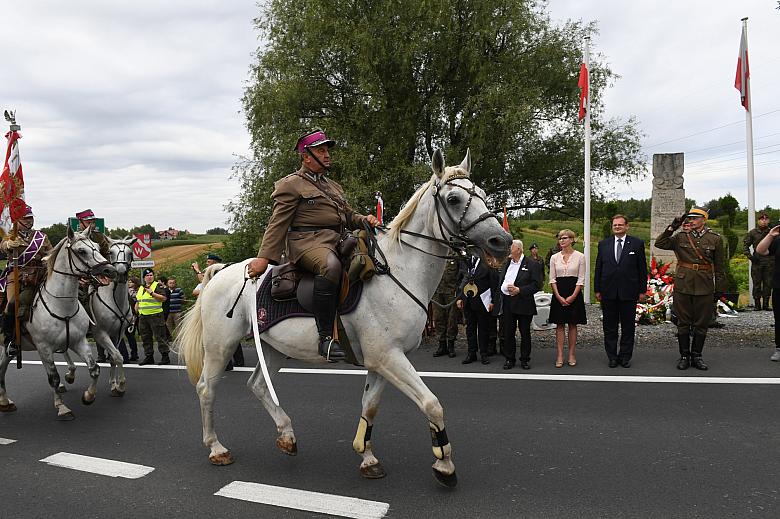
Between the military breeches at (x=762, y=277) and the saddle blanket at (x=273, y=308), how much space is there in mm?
13052

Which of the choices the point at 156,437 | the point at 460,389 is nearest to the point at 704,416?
the point at 460,389

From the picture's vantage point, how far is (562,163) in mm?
20594

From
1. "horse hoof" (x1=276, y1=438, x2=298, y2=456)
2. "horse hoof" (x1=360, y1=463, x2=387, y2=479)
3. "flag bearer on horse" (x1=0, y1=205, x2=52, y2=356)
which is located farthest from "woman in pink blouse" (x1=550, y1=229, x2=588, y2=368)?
"flag bearer on horse" (x1=0, y1=205, x2=52, y2=356)

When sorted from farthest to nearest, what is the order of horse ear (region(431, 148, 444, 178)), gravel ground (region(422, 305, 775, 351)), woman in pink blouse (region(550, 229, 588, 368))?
gravel ground (region(422, 305, 775, 351))
woman in pink blouse (region(550, 229, 588, 368))
horse ear (region(431, 148, 444, 178))

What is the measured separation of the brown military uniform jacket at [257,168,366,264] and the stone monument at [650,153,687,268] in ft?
41.9

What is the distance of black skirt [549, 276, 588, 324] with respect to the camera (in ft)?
28.6

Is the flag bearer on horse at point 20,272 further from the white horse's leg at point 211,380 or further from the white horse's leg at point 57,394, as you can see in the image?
the white horse's leg at point 211,380

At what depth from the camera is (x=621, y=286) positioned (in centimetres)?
844

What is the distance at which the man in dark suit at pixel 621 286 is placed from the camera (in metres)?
8.40

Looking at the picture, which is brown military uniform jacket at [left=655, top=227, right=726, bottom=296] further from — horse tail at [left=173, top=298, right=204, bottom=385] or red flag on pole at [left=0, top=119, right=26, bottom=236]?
red flag on pole at [left=0, top=119, right=26, bottom=236]

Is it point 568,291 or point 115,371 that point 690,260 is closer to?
point 568,291

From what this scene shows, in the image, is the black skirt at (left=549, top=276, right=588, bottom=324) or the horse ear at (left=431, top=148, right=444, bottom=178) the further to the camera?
the black skirt at (left=549, top=276, right=588, bottom=324)

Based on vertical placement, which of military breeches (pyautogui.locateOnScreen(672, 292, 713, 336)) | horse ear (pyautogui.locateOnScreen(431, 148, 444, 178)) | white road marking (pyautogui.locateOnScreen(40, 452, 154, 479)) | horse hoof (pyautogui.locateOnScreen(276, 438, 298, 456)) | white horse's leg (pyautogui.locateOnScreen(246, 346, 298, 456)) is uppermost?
horse ear (pyautogui.locateOnScreen(431, 148, 444, 178))

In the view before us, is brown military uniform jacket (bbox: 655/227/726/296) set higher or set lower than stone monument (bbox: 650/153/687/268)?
lower
